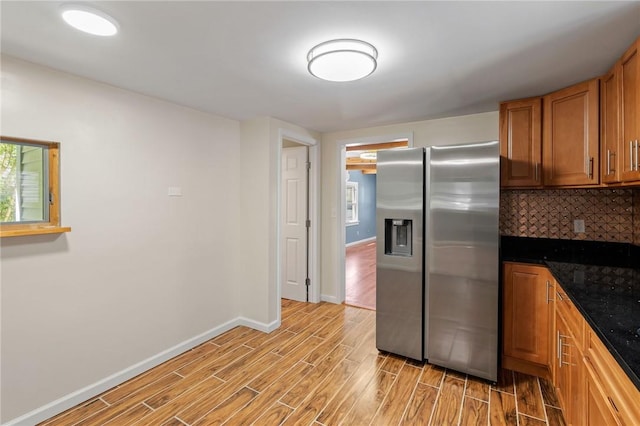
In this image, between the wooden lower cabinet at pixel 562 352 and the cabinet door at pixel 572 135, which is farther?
the cabinet door at pixel 572 135

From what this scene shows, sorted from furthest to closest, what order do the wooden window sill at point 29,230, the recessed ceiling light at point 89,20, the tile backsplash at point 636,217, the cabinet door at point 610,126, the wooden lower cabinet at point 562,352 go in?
the tile backsplash at point 636,217 < the cabinet door at point 610,126 < the wooden window sill at point 29,230 < the recessed ceiling light at point 89,20 < the wooden lower cabinet at point 562,352

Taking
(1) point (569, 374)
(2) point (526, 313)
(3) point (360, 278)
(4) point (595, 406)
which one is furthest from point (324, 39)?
(3) point (360, 278)

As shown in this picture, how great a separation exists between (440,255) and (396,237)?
432 mm

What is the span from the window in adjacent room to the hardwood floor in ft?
3.25

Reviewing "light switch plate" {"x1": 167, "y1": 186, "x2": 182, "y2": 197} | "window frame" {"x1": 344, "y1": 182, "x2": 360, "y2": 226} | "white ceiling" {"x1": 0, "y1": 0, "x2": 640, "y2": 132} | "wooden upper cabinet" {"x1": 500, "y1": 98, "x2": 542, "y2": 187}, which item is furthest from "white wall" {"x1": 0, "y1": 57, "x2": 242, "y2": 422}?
"window frame" {"x1": 344, "y1": 182, "x2": 360, "y2": 226}

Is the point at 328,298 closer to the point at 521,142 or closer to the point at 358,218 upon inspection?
the point at 521,142

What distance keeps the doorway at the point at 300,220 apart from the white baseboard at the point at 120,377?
91 centimetres

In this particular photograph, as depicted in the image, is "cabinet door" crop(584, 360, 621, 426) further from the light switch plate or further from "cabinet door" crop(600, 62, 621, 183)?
the light switch plate

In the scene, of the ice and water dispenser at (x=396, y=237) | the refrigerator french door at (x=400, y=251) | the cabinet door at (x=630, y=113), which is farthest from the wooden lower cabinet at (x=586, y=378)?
the ice and water dispenser at (x=396, y=237)

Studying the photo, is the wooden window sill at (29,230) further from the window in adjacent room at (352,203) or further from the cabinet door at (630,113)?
the window in adjacent room at (352,203)

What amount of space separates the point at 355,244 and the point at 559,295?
24.4 ft

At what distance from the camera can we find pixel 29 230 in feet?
6.09

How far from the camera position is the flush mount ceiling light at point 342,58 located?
1702 millimetres

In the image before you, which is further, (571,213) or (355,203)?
(355,203)
